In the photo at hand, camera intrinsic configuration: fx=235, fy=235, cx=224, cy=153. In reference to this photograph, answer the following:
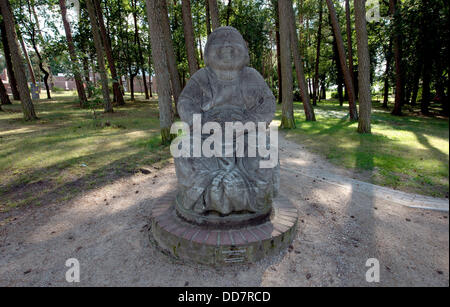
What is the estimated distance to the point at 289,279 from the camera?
233 cm

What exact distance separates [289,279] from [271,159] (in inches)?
53.0

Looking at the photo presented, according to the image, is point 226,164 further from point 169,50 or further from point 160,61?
point 169,50

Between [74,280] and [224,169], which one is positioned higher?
[224,169]

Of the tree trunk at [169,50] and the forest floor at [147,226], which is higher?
the tree trunk at [169,50]

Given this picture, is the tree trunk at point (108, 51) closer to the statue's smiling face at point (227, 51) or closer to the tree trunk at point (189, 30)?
the tree trunk at point (189, 30)

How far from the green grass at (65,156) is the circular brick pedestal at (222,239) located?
2.60 metres

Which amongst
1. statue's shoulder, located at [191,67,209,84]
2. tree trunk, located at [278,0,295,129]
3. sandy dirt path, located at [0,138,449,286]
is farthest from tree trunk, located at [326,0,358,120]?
statue's shoulder, located at [191,67,209,84]

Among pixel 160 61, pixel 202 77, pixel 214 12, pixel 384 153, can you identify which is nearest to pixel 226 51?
pixel 202 77

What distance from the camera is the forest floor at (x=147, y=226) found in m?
2.37

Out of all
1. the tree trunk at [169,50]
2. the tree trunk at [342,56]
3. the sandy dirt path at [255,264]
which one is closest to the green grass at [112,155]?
the sandy dirt path at [255,264]

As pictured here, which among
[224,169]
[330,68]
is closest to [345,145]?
[224,169]

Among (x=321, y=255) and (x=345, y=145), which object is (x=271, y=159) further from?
(x=345, y=145)

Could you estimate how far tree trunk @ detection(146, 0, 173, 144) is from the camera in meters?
6.31

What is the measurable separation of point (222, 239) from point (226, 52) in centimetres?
224
